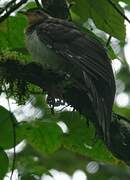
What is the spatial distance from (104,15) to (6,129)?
0.85 metres

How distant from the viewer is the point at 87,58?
3801 mm

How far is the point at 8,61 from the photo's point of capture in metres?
3.34

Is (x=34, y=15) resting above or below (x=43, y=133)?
above

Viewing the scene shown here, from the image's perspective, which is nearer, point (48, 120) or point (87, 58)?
point (48, 120)

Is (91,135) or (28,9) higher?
(28,9)

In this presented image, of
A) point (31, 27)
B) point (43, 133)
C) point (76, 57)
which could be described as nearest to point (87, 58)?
point (76, 57)

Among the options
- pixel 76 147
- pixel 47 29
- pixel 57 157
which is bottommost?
pixel 57 157

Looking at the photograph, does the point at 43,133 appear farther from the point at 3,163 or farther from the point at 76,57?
the point at 76,57

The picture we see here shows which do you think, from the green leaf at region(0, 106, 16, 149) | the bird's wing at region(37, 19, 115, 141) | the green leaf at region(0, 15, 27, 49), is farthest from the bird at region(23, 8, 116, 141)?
the green leaf at region(0, 106, 16, 149)

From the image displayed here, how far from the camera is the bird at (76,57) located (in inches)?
135

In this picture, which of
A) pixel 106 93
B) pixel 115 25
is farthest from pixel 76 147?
pixel 115 25

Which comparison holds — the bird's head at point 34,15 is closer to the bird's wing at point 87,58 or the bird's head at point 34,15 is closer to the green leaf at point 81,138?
the bird's wing at point 87,58

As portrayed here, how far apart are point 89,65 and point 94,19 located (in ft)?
1.27

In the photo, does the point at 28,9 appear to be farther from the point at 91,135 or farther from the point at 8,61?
the point at 91,135
